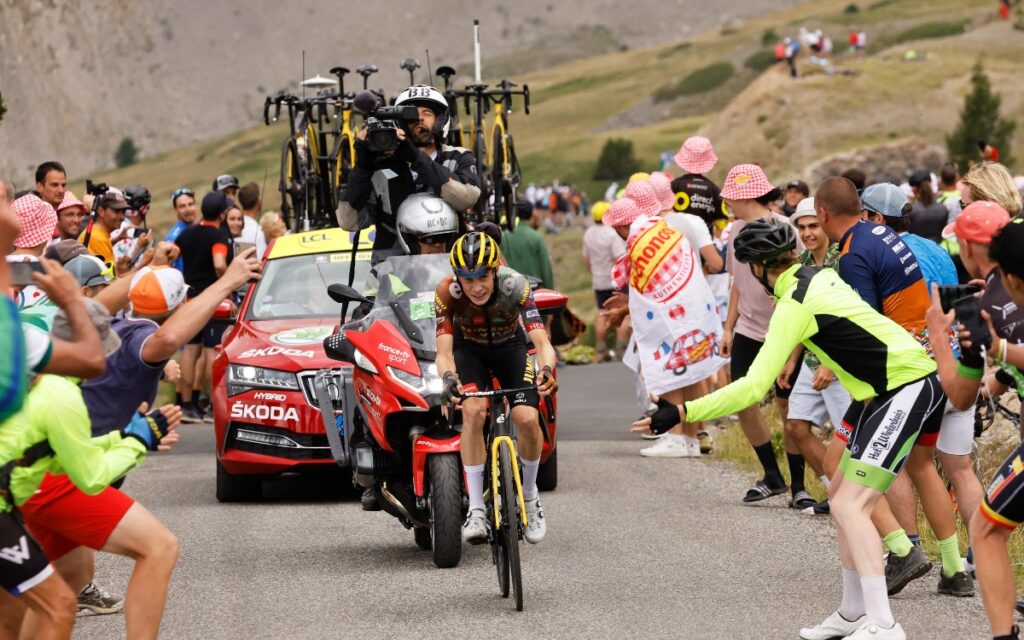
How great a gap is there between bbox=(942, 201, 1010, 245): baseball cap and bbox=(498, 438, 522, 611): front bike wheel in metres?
2.70

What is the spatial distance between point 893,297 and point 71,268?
162 inches

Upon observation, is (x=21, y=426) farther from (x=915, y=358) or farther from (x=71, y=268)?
(x=915, y=358)

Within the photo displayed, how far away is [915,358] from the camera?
7434mm

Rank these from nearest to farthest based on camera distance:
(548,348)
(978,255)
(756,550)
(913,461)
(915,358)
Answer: (978,255), (915,358), (913,461), (548,348), (756,550)

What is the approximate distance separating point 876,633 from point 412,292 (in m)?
4.24

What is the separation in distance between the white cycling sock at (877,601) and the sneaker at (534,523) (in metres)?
2.19

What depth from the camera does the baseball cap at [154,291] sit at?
722 cm

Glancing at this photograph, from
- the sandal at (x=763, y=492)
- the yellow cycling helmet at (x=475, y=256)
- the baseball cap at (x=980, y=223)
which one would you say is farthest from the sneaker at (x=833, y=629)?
the sandal at (x=763, y=492)

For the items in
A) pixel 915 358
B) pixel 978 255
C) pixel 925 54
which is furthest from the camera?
pixel 925 54

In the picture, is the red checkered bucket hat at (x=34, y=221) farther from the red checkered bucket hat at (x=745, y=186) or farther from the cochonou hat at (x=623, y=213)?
the cochonou hat at (x=623, y=213)

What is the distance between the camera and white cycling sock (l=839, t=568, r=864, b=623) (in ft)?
24.3

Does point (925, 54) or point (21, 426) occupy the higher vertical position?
point (21, 426)

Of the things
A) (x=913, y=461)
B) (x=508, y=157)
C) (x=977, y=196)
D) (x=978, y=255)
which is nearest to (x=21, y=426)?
(x=978, y=255)

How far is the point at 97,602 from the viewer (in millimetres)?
8641
